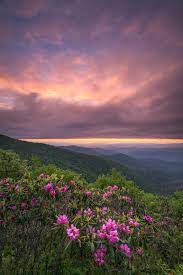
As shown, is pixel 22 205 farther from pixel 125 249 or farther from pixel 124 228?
pixel 125 249

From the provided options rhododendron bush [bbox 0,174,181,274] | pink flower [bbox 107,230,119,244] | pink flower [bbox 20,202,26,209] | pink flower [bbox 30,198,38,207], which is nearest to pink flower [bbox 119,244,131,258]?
rhododendron bush [bbox 0,174,181,274]

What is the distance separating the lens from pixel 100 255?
13.3ft

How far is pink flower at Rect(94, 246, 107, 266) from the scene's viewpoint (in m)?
4.00

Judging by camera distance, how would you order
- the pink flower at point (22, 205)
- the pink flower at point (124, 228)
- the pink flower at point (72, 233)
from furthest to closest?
the pink flower at point (22, 205), the pink flower at point (124, 228), the pink flower at point (72, 233)

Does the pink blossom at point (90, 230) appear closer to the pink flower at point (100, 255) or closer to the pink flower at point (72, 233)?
the pink flower at point (100, 255)

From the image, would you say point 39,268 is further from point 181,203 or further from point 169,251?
point 181,203

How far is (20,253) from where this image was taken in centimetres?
438

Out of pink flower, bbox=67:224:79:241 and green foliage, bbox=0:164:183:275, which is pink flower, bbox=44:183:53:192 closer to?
green foliage, bbox=0:164:183:275

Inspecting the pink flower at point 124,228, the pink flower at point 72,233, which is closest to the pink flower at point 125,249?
the pink flower at point 124,228

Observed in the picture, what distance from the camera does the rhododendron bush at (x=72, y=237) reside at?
13.8ft

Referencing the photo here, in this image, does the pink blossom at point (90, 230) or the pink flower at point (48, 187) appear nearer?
the pink blossom at point (90, 230)

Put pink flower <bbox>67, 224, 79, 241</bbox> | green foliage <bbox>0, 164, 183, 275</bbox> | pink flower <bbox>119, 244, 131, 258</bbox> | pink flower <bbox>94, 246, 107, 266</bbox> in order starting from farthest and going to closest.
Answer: green foliage <bbox>0, 164, 183, 275</bbox>, pink flower <bbox>119, 244, 131, 258</bbox>, pink flower <bbox>94, 246, 107, 266</bbox>, pink flower <bbox>67, 224, 79, 241</bbox>

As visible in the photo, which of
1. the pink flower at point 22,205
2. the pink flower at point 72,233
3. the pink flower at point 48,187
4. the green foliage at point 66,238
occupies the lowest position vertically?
the green foliage at point 66,238

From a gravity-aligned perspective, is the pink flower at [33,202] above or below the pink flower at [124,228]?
above
